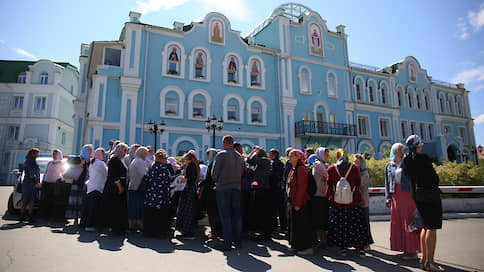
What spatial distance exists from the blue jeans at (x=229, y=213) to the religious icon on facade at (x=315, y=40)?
24244 mm

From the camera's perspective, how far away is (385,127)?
1234 inches

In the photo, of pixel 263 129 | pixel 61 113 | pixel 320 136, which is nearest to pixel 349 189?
pixel 263 129

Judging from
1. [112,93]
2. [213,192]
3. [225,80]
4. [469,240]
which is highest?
[225,80]

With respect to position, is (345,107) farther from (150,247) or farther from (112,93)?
(150,247)

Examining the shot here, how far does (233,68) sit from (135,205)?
1818 cm

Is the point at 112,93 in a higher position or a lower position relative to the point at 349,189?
higher

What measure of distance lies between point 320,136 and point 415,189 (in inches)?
830

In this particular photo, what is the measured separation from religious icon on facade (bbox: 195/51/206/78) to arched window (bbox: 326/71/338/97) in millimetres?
12090

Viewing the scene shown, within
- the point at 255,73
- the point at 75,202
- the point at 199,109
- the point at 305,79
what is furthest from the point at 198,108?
the point at 75,202

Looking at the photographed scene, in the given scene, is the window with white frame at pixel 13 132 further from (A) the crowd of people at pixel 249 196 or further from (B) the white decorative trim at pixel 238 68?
(A) the crowd of people at pixel 249 196

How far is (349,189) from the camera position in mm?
5355

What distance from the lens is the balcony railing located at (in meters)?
24.8

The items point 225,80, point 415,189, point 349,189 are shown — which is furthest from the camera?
point 225,80

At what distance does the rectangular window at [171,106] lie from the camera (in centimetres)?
2131
